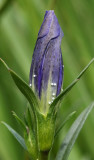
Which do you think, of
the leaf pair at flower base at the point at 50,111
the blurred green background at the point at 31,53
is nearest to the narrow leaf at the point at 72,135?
the leaf pair at flower base at the point at 50,111

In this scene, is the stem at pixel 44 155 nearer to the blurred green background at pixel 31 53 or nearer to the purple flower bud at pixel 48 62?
the purple flower bud at pixel 48 62

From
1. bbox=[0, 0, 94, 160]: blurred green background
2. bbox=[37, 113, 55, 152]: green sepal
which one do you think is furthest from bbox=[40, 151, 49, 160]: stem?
bbox=[0, 0, 94, 160]: blurred green background

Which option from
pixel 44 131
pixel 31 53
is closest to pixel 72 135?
pixel 44 131

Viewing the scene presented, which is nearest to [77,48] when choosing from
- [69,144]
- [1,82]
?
[1,82]

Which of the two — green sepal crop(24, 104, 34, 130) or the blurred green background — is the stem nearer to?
green sepal crop(24, 104, 34, 130)

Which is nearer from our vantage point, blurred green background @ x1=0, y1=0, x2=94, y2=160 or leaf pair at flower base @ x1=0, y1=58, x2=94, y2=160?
leaf pair at flower base @ x1=0, y1=58, x2=94, y2=160

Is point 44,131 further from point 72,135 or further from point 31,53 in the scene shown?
point 31,53

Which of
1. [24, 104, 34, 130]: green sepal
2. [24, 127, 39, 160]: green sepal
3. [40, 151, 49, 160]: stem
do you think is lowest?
[40, 151, 49, 160]: stem
